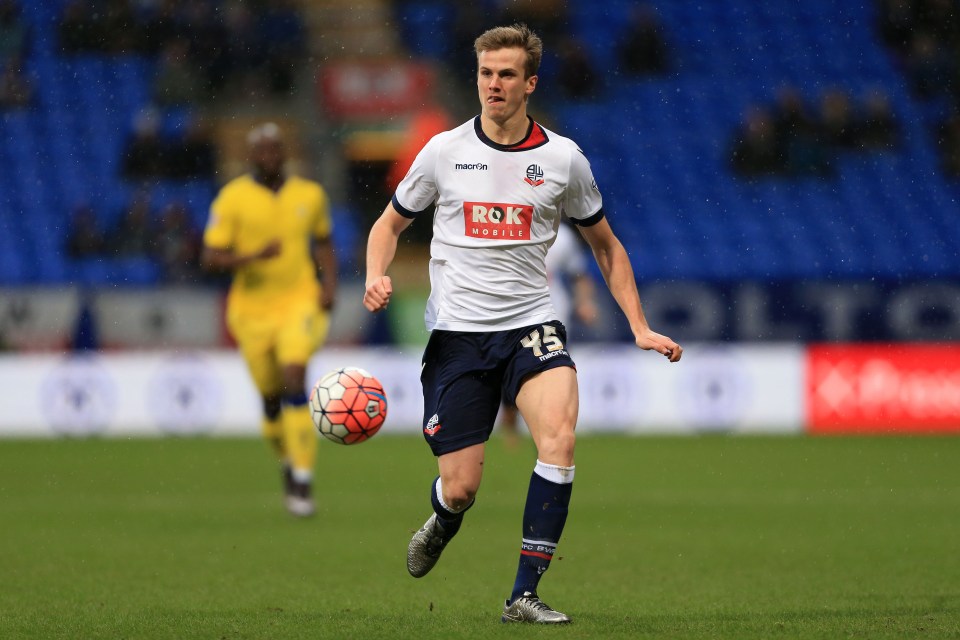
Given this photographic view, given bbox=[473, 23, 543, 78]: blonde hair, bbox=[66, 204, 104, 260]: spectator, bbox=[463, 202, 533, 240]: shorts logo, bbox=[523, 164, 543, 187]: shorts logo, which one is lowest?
bbox=[463, 202, 533, 240]: shorts logo

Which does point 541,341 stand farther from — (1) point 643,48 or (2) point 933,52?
(2) point 933,52

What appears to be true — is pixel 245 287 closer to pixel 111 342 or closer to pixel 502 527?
pixel 502 527

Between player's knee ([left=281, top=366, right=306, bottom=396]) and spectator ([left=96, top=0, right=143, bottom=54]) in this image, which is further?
spectator ([left=96, top=0, right=143, bottom=54])

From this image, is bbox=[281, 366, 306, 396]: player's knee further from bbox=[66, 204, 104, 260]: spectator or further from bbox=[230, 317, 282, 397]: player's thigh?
bbox=[66, 204, 104, 260]: spectator

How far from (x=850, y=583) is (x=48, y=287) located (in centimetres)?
1372

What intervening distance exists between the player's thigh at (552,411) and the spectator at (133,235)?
635 inches

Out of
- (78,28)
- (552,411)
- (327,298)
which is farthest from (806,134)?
(552,411)

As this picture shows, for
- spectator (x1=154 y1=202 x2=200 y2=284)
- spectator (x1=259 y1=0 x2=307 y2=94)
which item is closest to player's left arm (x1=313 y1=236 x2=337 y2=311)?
spectator (x1=154 y1=202 x2=200 y2=284)

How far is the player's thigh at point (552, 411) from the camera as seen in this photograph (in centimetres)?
571

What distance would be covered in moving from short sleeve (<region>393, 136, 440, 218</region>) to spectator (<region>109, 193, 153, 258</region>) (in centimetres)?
1566

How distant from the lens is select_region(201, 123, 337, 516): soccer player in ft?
33.7

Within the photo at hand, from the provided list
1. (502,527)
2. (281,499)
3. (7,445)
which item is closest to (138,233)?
(7,445)

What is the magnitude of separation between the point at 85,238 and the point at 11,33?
4888mm

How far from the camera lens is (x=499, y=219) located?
5.94 metres
